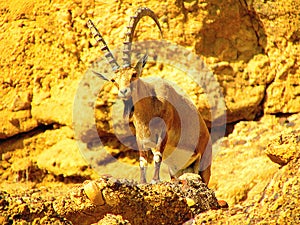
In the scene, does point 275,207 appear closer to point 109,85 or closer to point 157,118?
point 157,118

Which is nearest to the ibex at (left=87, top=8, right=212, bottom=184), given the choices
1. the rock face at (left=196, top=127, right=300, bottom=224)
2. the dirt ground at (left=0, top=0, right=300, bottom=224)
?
the dirt ground at (left=0, top=0, right=300, bottom=224)

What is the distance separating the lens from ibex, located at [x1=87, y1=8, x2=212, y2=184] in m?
8.14

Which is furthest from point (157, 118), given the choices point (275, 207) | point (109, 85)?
point (275, 207)

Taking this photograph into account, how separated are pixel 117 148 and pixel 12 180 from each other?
1642mm

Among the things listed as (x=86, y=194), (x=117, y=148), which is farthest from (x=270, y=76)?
(x=86, y=194)

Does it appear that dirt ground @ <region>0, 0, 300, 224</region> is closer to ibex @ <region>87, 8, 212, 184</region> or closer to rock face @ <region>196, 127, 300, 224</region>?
ibex @ <region>87, 8, 212, 184</region>

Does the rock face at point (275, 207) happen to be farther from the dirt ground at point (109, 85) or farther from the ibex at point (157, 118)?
the dirt ground at point (109, 85)

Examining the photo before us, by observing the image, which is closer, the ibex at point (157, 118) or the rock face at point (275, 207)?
the rock face at point (275, 207)

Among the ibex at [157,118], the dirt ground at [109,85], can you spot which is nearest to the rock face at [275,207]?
the ibex at [157,118]

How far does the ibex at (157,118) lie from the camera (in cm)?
814

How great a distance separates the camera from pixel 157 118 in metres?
8.55

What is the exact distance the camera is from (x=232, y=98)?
1111 centimetres

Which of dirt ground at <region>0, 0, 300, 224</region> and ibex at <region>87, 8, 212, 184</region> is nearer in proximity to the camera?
ibex at <region>87, 8, 212, 184</region>

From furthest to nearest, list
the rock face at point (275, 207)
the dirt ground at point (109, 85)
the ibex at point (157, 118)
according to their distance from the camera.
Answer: the dirt ground at point (109, 85) < the ibex at point (157, 118) < the rock face at point (275, 207)
